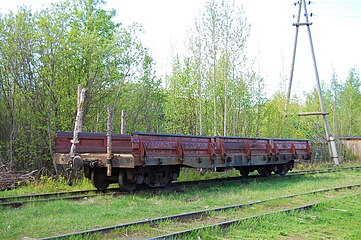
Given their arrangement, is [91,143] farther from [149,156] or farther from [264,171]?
[264,171]

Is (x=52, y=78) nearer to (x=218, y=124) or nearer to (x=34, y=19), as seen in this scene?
(x=34, y=19)

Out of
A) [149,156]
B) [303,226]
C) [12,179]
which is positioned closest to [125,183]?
[149,156]

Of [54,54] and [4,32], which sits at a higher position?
[4,32]

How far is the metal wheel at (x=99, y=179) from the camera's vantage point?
36.5 feet

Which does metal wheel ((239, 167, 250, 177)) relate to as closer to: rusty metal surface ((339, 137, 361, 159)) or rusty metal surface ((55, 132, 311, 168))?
rusty metal surface ((55, 132, 311, 168))

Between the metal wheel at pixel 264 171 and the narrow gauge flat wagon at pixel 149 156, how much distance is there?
1785 mm

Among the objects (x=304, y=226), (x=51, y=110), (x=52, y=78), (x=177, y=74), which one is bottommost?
(x=304, y=226)

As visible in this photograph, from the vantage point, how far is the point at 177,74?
66.9 ft

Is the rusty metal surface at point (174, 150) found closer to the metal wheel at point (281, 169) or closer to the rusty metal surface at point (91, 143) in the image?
the rusty metal surface at point (91, 143)

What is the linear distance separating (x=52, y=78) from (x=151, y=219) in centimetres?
916

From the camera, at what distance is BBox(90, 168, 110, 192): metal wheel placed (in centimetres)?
1113

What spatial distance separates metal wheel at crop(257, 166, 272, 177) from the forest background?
3696mm

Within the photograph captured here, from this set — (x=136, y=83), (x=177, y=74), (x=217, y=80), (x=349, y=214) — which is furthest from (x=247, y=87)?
(x=349, y=214)

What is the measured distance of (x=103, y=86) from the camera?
1559 centimetres
